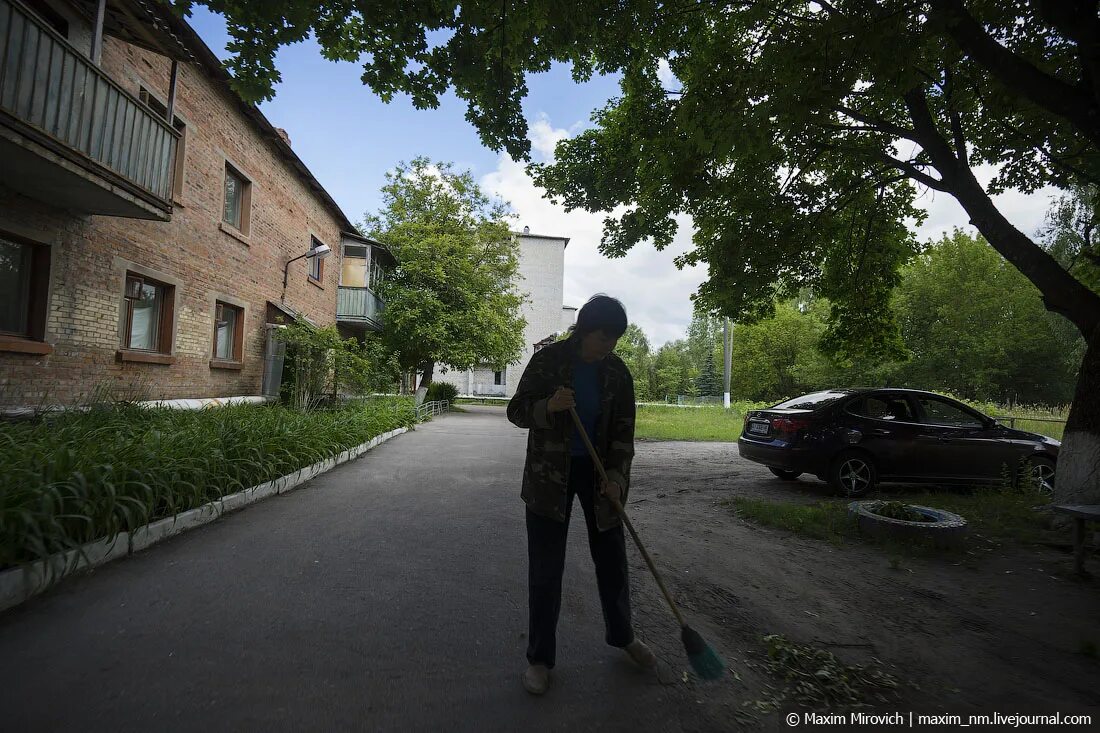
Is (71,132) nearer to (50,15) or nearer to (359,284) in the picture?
(50,15)

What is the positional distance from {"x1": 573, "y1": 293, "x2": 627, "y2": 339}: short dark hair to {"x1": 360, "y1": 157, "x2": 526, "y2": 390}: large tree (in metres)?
19.9

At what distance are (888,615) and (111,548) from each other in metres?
5.55

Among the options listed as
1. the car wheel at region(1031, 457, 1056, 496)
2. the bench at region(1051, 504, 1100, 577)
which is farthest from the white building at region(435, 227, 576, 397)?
the bench at region(1051, 504, 1100, 577)

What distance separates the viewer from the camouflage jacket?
2.51m

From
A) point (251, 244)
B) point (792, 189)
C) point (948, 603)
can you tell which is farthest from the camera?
point (251, 244)

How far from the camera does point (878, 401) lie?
7543 mm

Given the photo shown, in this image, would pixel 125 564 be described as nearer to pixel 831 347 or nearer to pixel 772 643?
pixel 772 643

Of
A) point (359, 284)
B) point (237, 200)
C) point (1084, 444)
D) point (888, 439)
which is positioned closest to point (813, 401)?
point (888, 439)

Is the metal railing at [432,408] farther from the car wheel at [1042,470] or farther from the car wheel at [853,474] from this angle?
the car wheel at [1042,470]

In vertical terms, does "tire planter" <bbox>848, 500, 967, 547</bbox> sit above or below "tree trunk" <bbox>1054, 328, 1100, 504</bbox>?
below

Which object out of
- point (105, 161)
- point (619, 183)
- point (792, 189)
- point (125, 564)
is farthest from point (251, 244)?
point (792, 189)

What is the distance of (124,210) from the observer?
24.6ft

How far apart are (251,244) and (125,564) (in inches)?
410

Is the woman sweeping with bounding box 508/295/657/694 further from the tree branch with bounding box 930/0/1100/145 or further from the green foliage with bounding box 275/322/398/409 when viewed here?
the green foliage with bounding box 275/322/398/409
